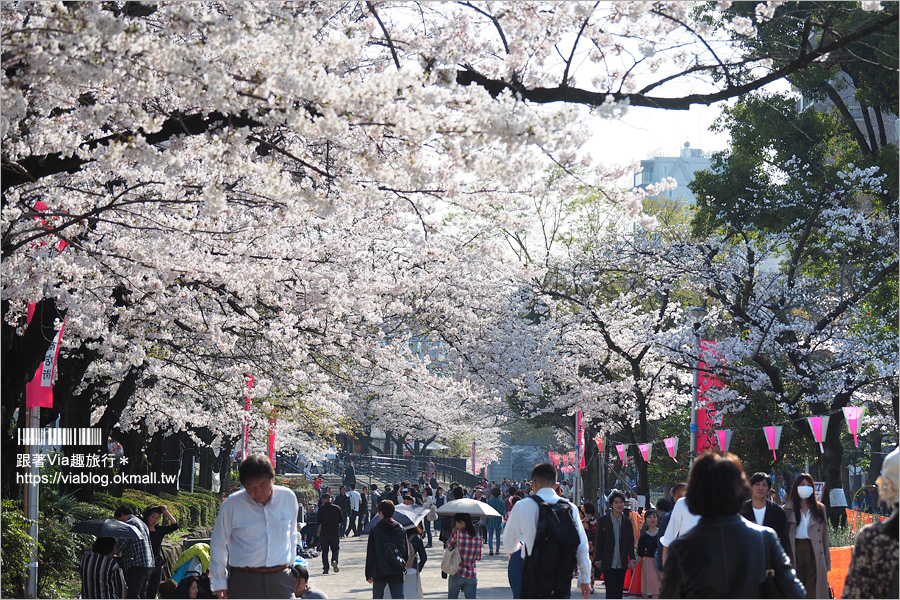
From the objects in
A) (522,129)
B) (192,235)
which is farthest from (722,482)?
(192,235)

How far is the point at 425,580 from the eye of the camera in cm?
2008

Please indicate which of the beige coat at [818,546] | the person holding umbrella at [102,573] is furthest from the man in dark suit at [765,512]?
the person holding umbrella at [102,573]

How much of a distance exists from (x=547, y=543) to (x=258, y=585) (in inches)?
84.1

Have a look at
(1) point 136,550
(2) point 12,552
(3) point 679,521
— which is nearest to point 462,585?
(1) point 136,550

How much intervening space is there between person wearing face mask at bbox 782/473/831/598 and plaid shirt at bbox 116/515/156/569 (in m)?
7.18

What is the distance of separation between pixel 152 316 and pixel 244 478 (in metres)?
8.15

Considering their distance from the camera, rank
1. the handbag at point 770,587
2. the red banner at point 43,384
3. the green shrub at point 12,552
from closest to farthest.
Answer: the handbag at point 770,587 → the green shrub at point 12,552 → the red banner at point 43,384

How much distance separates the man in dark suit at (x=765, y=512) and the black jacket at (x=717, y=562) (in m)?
4.98

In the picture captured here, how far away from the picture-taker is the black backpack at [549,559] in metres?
7.73

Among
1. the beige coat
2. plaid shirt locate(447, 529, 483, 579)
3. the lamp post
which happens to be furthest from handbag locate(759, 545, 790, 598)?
the lamp post

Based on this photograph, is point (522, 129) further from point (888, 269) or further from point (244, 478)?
point (888, 269)

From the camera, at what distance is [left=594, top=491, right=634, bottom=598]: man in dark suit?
1308 centimetres

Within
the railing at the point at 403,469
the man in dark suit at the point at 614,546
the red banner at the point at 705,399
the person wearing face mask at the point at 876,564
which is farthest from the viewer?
the railing at the point at 403,469

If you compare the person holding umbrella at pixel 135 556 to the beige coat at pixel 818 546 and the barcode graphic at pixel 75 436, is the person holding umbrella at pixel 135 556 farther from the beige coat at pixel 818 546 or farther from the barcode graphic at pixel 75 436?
the beige coat at pixel 818 546
